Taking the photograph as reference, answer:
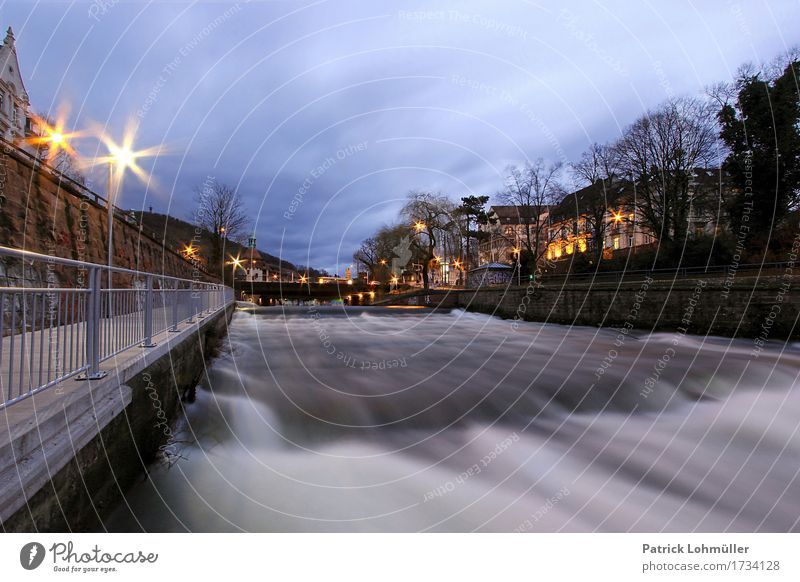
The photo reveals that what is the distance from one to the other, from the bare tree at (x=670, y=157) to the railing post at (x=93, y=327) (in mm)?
34996

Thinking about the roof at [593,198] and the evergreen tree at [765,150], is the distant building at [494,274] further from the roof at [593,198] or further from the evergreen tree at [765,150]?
the evergreen tree at [765,150]

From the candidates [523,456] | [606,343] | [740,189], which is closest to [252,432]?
[523,456]

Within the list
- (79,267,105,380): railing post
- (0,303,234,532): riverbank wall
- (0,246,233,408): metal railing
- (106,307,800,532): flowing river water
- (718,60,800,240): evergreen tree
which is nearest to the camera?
(0,303,234,532): riverbank wall

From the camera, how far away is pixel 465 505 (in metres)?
4.88

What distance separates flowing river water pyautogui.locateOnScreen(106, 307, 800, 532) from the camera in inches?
185

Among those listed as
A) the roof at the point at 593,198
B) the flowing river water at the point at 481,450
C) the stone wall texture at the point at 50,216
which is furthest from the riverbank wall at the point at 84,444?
the roof at the point at 593,198

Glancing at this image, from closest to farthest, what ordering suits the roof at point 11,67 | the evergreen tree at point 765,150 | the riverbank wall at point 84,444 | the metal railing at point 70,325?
the riverbank wall at point 84,444, the metal railing at point 70,325, the evergreen tree at point 765,150, the roof at point 11,67

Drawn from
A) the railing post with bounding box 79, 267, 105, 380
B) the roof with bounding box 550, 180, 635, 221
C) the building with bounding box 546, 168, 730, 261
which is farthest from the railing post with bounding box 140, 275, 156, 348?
the roof with bounding box 550, 180, 635, 221

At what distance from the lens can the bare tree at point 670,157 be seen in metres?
31.1

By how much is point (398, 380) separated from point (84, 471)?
706 cm

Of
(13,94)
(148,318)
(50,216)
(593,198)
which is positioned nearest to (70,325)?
(148,318)

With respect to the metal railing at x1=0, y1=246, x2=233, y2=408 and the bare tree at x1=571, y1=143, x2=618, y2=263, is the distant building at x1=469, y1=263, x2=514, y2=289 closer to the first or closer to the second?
the bare tree at x1=571, y1=143, x2=618, y2=263

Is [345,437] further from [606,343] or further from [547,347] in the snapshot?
[606,343]

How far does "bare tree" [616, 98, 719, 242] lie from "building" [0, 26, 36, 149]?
5745 centimetres
